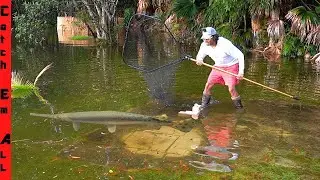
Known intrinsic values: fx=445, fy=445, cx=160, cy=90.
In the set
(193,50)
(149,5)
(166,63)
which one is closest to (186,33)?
(193,50)

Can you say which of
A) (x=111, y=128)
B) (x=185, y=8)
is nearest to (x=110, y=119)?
(x=111, y=128)

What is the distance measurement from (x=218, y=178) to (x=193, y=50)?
13958 millimetres

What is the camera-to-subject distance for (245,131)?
6.50 m

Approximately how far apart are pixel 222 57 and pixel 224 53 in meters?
0.10

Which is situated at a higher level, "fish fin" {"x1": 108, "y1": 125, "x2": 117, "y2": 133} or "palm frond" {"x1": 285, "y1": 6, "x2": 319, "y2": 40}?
"palm frond" {"x1": 285, "y1": 6, "x2": 319, "y2": 40}

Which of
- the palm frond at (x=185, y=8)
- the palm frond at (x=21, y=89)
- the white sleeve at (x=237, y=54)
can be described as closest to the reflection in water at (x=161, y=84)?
the white sleeve at (x=237, y=54)

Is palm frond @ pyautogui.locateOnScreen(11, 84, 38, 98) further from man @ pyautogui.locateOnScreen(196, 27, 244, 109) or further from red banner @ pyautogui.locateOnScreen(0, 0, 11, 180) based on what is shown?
red banner @ pyautogui.locateOnScreen(0, 0, 11, 180)

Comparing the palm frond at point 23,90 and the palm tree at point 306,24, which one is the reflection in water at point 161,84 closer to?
the palm frond at point 23,90

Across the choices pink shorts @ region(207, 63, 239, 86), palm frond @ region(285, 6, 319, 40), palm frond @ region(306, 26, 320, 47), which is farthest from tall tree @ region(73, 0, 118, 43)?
pink shorts @ region(207, 63, 239, 86)

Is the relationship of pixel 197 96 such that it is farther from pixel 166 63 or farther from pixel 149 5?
pixel 149 5

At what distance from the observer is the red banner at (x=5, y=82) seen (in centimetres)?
181

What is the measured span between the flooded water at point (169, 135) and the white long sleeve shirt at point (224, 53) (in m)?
0.87

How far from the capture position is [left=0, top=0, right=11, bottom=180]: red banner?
181 centimetres

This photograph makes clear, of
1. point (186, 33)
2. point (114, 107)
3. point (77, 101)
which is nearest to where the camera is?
point (114, 107)
